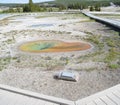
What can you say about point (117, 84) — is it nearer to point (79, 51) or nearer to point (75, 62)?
point (75, 62)

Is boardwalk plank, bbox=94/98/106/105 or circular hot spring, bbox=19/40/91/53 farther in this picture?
circular hot spring, bbox=19/40/91/53

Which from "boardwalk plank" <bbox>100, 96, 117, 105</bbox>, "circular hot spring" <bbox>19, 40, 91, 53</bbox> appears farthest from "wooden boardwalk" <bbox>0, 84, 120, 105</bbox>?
"circular hot spring" <bbox>19, 40, 91, 53</bbox>

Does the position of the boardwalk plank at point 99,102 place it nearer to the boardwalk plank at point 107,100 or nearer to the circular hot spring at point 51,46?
the boardwalk plank at point 107,100

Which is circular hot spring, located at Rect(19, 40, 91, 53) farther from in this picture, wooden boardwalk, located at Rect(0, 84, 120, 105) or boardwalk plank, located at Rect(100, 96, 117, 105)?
boardwalk plank, located at Rect(100, 96, 117, 105)

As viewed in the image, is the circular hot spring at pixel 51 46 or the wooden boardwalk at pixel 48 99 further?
the circular hot spring at pixel 51 46

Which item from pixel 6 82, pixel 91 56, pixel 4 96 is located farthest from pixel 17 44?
pixel 4 96

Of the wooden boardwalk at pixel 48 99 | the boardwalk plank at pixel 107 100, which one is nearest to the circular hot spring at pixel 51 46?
the wooden boardwalk at pixel 48 99

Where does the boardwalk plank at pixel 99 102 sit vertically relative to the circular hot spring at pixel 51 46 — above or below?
above
